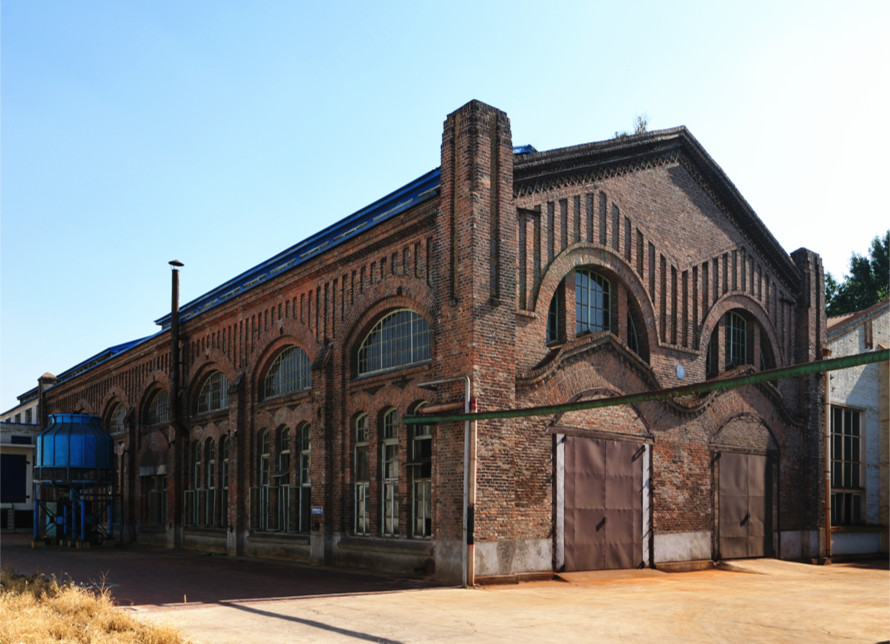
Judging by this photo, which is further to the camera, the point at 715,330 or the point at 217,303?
the point at 217,303

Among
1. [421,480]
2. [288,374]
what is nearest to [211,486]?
[288,374]

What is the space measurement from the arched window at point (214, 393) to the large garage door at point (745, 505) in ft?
55.8

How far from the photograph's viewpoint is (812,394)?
88.8ft

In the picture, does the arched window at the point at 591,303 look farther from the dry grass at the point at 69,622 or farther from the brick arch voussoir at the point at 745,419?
the dry grass at the point at 69,622

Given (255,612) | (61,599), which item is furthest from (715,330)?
(61,599)

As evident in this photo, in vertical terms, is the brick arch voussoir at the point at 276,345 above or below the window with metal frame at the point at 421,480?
above

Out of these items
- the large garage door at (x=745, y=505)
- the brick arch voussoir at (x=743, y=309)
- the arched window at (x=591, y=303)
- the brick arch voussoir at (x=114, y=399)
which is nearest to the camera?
the arched window at (x=591, y=303)

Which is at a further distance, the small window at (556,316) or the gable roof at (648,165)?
the small window at (556,316)

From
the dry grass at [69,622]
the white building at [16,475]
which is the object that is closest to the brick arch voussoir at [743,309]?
the dry grass at [69,622]

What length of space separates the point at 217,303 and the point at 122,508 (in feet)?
40.5

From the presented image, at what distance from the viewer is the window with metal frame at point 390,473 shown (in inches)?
822

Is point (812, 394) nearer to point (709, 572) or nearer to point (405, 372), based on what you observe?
point (709, 572)

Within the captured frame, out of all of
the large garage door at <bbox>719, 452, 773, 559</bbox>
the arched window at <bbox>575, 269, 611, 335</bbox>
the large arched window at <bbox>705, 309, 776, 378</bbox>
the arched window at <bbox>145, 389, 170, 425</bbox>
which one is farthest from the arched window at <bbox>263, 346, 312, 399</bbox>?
the large garage door at <bbox>719, 452, 773, 559</bbox>

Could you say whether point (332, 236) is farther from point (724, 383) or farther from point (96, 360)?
point (96, 360)
